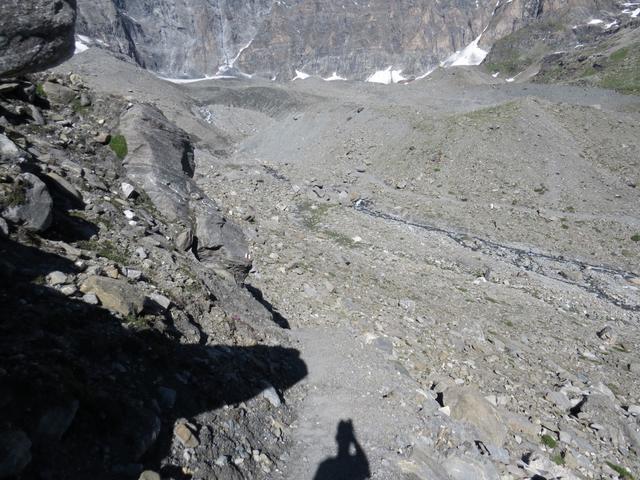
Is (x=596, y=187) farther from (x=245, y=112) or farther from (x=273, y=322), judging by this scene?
(x=245, y=112)

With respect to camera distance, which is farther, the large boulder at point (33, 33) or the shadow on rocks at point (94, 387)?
the large boulder at point (33, 33)

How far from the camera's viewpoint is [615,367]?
629 inches

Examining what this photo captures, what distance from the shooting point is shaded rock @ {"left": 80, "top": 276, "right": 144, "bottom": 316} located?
8250 millimetres

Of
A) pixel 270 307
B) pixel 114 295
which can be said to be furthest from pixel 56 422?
pixel 270 307

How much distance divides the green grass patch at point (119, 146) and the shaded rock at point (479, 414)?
1565 cm

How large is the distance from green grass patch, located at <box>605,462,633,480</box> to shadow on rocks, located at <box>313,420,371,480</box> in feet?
21.4

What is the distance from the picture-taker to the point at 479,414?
10.2 meters

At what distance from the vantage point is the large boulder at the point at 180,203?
15.7 metres

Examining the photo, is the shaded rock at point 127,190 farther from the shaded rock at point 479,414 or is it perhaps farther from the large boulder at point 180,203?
the shaded rock at point 479,414

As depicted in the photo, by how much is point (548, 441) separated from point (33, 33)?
43.6 feet

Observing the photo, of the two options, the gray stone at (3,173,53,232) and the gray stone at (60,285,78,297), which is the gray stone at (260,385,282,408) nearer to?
the gray stone at (60,285,78,297)

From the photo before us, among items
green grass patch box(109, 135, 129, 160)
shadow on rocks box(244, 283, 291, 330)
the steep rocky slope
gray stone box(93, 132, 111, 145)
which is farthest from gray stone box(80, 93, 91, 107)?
shadow on rocks box(244, 283, 291, 330)

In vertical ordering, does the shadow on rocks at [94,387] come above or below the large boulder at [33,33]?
below

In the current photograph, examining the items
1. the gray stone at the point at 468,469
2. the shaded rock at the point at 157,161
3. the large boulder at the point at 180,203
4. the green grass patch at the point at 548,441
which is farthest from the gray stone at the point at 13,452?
the shaded rock at the point at 157,161
